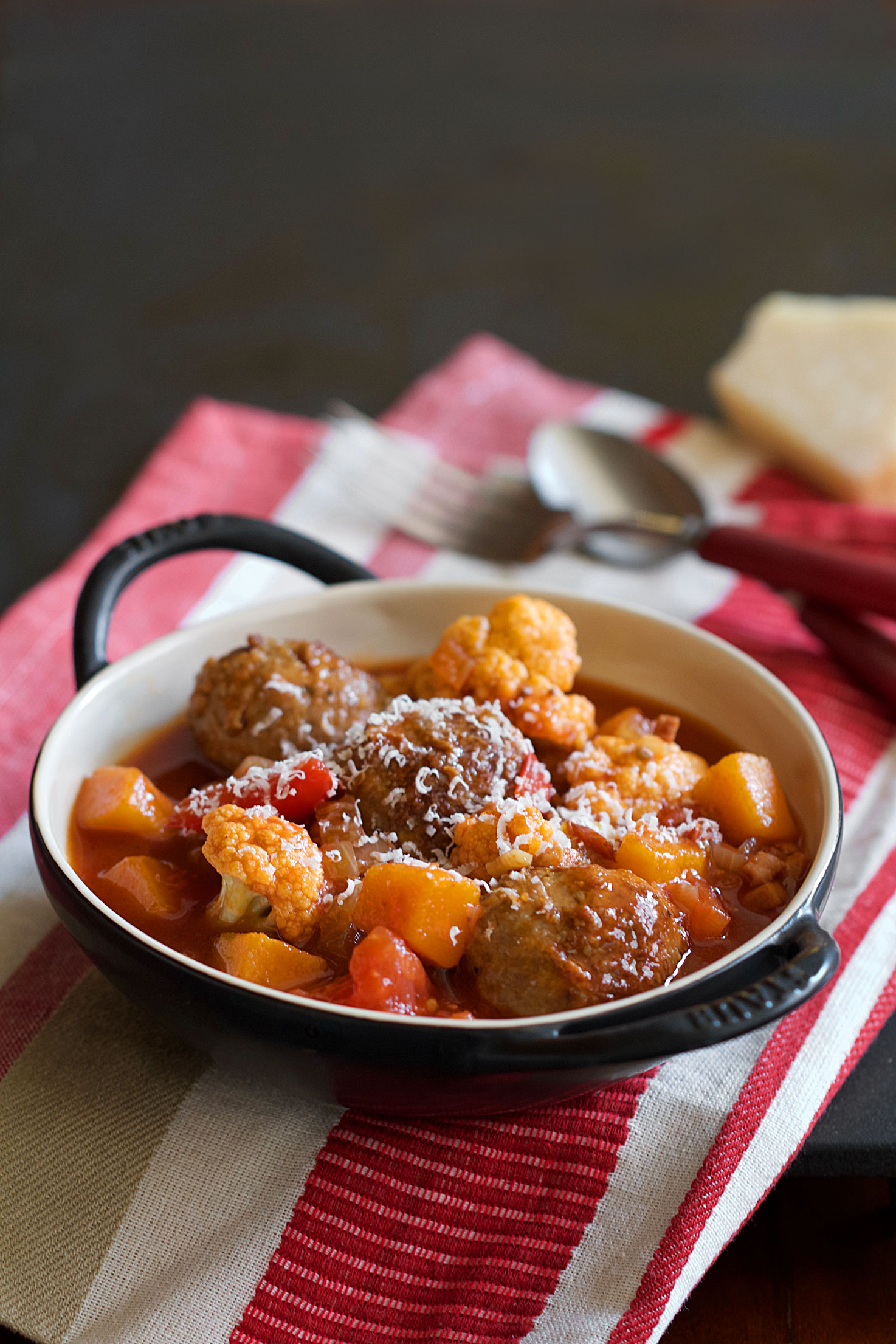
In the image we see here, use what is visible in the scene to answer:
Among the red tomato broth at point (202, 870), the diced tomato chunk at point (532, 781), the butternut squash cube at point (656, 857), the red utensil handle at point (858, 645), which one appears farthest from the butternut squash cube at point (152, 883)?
the red utensil handle at point (858, 645)

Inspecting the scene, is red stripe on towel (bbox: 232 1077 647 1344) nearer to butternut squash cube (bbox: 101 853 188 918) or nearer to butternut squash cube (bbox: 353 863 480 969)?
butternut squash cube (bbox: 353 863 480 969)

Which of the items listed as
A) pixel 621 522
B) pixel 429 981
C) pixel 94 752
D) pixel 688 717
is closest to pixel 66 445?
pixel 621 522

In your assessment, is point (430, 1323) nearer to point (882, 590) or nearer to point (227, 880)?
point (227, 880)

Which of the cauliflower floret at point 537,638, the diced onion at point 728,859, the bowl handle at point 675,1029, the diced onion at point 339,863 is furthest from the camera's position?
the cauliflower floret at point 537,638

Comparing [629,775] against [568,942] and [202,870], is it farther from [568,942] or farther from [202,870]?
[202,870]

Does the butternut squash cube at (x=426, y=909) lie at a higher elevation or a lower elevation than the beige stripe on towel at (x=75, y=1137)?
higher

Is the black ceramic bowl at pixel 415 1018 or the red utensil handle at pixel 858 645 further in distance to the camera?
the red utensil handle at pixel 858 645

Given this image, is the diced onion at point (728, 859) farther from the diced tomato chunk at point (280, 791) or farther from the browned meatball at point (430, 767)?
the diced tomato chunk at point (280, 791)
